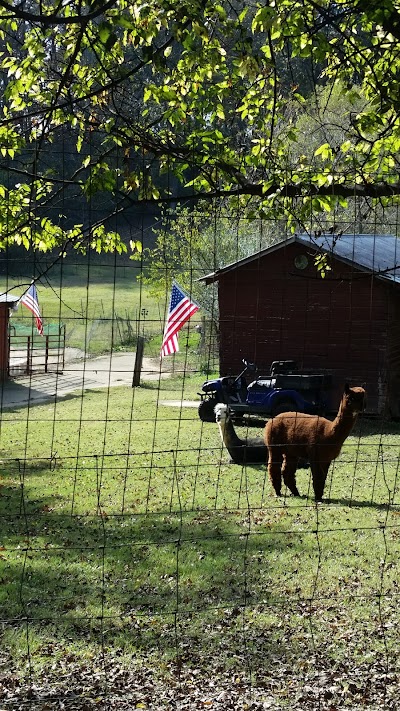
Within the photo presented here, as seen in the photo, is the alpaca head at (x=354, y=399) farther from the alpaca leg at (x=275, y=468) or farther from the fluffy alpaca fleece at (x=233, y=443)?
the fluffy alpaca fleece at (x=233, y=443)

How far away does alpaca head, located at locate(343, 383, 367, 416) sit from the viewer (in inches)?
420

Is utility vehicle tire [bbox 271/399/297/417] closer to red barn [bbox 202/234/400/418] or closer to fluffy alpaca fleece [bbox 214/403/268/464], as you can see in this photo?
red barn [bbox 202/234/400/418]

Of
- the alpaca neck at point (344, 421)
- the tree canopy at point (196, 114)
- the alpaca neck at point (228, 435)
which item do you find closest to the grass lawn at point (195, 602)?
the alpaca neck at point (344, 421)

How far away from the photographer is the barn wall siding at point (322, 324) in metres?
20.7

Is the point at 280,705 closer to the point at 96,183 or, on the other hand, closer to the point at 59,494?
the point at 96,183

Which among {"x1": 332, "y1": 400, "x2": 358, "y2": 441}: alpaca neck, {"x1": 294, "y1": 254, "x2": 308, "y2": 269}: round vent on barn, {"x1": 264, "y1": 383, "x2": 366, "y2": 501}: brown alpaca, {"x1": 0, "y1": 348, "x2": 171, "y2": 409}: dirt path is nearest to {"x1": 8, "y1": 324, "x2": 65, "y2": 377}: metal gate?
{"x1": 0, "y1": 348, "x2": 171, "y2": 409}: dirt path

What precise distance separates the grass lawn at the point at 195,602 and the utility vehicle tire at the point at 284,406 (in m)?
6.40

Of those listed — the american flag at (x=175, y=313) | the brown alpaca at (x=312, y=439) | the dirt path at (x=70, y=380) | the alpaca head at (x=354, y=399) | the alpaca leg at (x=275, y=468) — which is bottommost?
the dirt path at (x=70, y=380)

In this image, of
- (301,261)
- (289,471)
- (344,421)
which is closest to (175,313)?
(301,261)

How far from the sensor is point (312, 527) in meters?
10.1

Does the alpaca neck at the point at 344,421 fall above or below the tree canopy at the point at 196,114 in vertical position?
below

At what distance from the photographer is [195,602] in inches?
298

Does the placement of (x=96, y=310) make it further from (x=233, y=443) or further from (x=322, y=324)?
(x=233, y=443)

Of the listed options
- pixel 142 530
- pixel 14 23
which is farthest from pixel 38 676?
pixel 14 23
